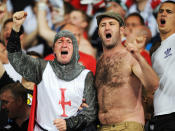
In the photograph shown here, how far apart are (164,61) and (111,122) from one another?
0.99m

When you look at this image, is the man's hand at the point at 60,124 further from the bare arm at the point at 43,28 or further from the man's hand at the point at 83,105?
the bare arm at the point at 43,28

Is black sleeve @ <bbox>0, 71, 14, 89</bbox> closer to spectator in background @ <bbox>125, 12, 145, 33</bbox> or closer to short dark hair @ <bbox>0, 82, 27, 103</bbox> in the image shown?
short dark hair @ <bbox>0, 82, 27, 103</bbox>

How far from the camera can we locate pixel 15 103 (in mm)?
5918

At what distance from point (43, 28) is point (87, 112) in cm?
317

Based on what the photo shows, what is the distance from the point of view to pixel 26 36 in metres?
7.88

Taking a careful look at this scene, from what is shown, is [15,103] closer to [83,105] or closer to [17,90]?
[17,90]

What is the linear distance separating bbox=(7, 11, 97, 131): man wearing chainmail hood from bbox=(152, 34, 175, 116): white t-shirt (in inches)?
30.4

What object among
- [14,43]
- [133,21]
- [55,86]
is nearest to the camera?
[14,43]

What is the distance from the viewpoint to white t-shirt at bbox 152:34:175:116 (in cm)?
487

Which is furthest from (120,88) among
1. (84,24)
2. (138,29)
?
(84,24)

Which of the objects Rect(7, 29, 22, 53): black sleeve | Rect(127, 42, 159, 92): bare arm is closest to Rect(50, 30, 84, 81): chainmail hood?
Rect(7, 29, 22, 53): black sleeve

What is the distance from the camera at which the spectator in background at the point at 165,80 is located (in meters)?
4.84

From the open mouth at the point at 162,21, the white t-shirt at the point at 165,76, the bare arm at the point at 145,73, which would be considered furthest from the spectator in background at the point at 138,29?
the bare arm at the point at 145,73

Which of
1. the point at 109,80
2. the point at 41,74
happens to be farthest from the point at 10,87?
the point at 109,80
